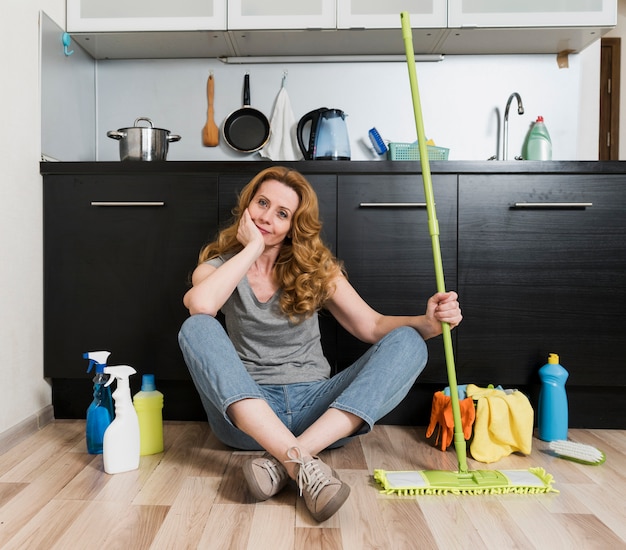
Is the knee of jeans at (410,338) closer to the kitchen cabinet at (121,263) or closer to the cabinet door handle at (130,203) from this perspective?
the kitchen cabinet at (121,263)

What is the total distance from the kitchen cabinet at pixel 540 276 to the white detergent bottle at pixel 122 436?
3.61 feet

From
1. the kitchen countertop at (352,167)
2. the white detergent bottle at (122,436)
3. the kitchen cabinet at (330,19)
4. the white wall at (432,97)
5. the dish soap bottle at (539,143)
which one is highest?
the kitchen cabinet at (330,19)

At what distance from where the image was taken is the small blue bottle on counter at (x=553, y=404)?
1.99m

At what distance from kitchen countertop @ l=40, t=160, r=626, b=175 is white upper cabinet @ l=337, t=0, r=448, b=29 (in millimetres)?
602

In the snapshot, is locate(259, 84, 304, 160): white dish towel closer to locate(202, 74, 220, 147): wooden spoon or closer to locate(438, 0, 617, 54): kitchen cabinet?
locate(202, 74, 220, 147): wooden spoon

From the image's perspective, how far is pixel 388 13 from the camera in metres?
2.31

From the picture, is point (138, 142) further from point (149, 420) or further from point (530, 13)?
point (530, 13)

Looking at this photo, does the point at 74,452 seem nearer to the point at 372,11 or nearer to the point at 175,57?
the point at 175,57

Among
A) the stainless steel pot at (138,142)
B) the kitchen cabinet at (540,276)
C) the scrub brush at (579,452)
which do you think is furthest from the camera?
the stainless steel pot at (138,142)

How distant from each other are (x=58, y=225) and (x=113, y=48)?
33.3 inches

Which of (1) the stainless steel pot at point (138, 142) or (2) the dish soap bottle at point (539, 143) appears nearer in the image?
(1) the stainless steel pot at point (138, 142)

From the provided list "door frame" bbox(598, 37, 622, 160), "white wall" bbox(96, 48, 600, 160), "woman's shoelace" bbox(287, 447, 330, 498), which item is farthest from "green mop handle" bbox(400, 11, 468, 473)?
"door frame" bbox(598, 37, 622, 160)

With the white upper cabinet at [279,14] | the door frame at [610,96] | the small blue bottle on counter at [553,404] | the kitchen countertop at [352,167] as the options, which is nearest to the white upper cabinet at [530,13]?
the white upper cabinet at [279,14]

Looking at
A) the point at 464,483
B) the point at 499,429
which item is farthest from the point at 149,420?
the point at 499,429
